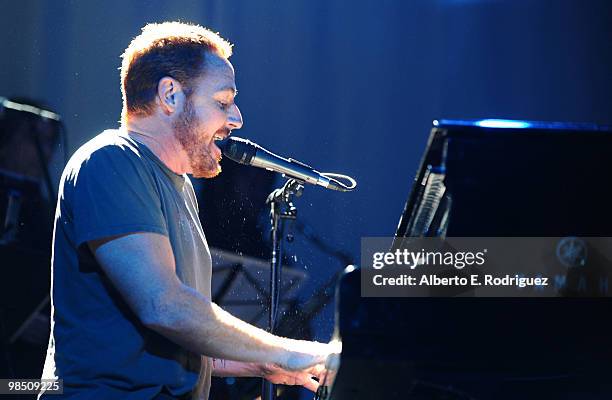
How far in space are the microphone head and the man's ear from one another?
10.3 inches

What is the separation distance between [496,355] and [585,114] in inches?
112

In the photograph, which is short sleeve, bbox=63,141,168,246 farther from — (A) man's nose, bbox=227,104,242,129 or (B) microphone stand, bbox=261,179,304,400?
(B) microphone stand, bbox=261,179,304,400

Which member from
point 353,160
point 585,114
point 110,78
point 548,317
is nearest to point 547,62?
point 585,114

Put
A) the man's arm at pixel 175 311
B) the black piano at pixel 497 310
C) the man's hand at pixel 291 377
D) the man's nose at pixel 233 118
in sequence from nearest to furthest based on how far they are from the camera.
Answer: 1. the black piano at pixel 497 310
2. the man's arm at pixel 175 311
3. the man's hand at pixel 291 377
4. the man's nose at pixel 233 118

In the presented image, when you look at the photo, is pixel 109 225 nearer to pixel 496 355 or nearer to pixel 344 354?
pixel 344 354

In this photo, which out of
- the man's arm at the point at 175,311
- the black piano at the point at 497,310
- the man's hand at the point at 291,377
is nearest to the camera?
the black piano at the point at 497,310

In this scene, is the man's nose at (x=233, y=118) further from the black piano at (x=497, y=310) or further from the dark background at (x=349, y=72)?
the dark background at (x=349, y=72)

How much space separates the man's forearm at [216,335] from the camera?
5.81 ft

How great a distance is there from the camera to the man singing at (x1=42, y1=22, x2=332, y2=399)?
5.86 ft

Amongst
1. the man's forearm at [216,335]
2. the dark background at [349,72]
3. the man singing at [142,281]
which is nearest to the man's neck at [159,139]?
the man singing at [142,281]

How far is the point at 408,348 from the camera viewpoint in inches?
58.2

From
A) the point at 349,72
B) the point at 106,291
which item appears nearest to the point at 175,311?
the point at 106,291

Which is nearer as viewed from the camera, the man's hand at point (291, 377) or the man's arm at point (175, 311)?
the man's arm at point (175, 311)

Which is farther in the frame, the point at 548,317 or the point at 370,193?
the point at 370,193
